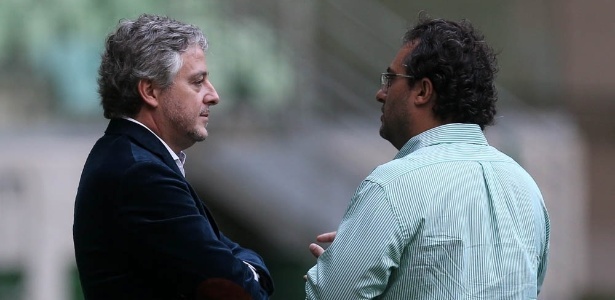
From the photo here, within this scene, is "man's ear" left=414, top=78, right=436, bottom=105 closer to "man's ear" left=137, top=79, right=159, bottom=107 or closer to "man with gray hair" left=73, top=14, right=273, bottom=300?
"man with gray hair" left=73, top=14, right=273, bottom=300

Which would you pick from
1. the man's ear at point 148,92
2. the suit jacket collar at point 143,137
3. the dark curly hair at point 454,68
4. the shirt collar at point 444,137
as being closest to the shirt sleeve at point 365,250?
the shirt collar at point 444,137

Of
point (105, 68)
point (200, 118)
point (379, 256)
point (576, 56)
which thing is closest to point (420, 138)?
point (379, 256)

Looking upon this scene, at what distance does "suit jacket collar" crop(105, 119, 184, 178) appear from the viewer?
3.14 metres

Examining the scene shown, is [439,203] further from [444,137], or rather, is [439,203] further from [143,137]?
[143,137]

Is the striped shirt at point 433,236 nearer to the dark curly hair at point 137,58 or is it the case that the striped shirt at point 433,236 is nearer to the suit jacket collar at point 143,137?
the suit jacket collar at point 143,137

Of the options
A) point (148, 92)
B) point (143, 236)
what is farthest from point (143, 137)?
point (143, 236)

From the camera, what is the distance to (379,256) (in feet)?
9.78

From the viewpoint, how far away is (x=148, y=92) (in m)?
3.19

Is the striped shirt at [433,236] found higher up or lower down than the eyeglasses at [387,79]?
lower down

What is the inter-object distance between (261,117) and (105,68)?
5.77m

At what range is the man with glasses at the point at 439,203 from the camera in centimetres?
300

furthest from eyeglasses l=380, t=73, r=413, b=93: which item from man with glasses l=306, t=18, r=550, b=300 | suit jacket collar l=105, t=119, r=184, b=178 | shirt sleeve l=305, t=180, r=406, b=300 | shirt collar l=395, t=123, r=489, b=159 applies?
suit jacket collar l=105, t=119, r=184, b=178

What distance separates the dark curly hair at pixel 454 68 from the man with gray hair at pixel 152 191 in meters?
0.56

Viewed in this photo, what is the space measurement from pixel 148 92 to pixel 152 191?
30 centimetres
